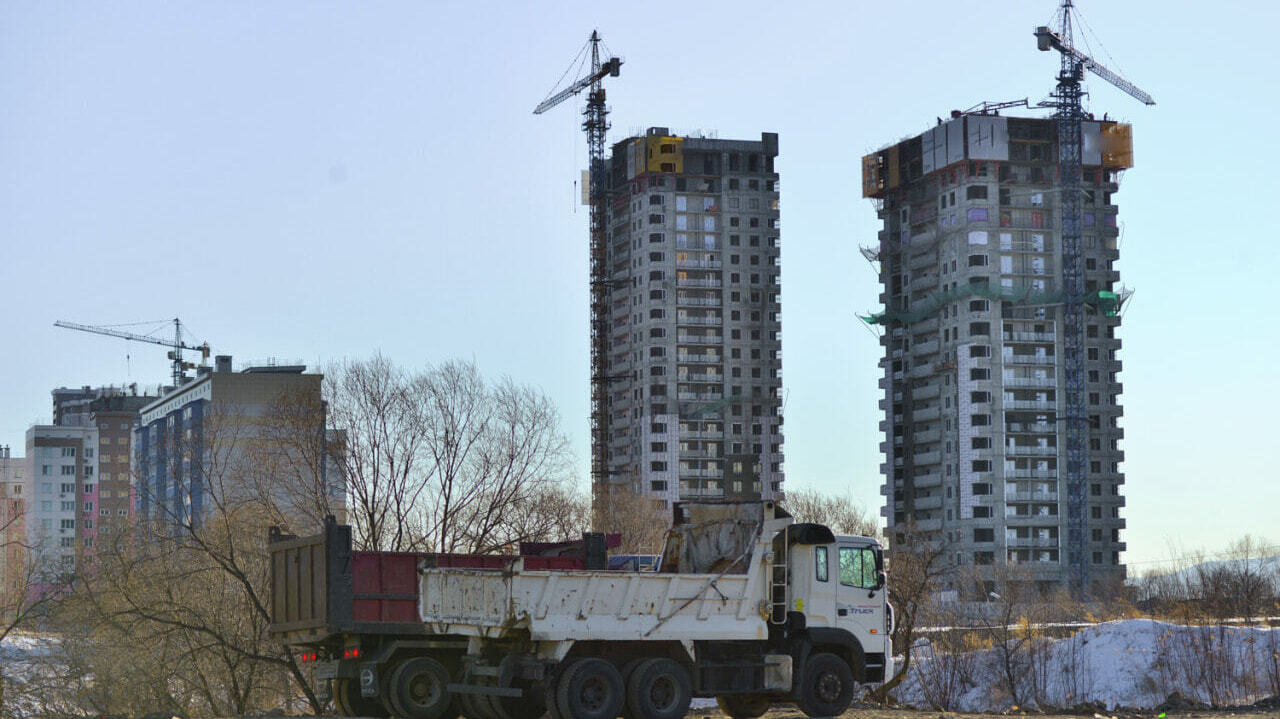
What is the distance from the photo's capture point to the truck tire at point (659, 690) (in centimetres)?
2619

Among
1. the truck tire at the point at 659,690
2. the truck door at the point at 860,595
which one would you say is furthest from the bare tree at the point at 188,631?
the truck door at the point at 860,595

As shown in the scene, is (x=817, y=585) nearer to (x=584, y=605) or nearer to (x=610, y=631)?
(x=610, y=631)

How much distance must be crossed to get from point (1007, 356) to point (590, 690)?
13420 cm

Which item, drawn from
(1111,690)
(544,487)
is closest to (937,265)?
(544,487)

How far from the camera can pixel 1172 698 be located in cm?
3491

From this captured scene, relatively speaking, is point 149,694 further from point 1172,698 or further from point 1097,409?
point 1097,409

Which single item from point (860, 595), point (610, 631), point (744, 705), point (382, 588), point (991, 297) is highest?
point (991, 297)

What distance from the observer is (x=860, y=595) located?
28828mm

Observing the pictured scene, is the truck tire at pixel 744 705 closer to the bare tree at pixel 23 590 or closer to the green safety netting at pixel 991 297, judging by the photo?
the bare tree at pixel 23 590

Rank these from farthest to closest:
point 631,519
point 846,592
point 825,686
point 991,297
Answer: point 991,297 < point 631,519 < point 846,592 < point 825,686

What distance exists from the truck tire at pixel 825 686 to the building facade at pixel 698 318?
472 ft

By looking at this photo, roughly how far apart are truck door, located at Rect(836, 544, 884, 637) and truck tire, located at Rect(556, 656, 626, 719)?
14.6 feet

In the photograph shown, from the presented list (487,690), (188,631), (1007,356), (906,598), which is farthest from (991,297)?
(487,690)

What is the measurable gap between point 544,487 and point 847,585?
27.9 meters
